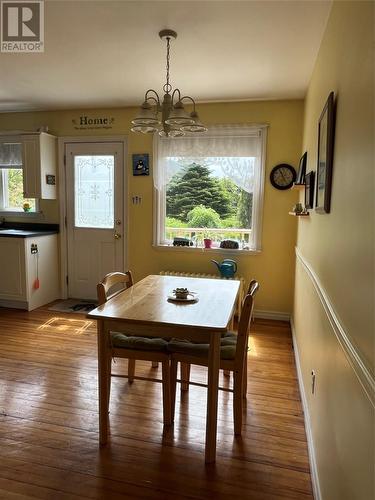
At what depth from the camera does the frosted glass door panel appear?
14.5ft

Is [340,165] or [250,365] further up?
[340,165]

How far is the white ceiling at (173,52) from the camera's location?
6.98 feet

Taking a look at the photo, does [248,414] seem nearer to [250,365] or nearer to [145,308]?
[250,365]

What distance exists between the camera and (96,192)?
447 centimetres

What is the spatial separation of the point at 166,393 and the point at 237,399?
0.40 meters

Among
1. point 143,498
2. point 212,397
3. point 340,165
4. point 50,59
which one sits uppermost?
point 50,59

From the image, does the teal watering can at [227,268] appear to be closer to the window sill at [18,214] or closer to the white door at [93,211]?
the white door at [93,211]

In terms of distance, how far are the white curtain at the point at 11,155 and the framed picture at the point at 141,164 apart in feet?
4.97

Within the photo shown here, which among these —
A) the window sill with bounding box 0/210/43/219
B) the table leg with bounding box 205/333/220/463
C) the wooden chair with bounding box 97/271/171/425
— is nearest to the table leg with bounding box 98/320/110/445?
the wooden chair with bounding box 97/271/171/425

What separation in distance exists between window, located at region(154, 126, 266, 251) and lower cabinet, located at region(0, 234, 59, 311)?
1.42m

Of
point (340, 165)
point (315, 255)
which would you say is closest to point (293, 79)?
point (315, 255)

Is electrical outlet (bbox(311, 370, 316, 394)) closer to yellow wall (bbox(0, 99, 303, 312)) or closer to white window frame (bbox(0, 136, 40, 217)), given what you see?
yellow wall (bbox(0, 99, 303, 312))

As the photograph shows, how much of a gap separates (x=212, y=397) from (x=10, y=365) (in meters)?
1.89

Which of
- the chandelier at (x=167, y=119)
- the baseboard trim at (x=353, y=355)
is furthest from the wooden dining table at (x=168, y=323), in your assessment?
the chandelier at (x=167, y=119)
